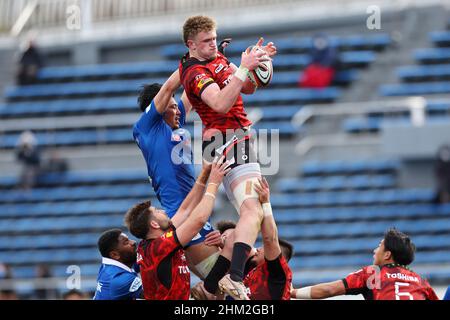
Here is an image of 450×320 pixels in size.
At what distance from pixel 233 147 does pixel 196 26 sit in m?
0.99

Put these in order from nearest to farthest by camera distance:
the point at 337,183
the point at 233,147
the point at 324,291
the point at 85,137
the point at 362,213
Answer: the point at 233,147 < the point at 324,291 < the point at 362,213 < the point at 337,183 < the point at 85,137

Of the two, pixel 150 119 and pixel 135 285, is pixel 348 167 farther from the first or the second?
pixel 135 285

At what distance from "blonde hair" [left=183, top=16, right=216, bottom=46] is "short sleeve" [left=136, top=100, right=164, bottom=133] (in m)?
0.98

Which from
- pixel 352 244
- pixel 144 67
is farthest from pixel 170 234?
pixel 144 67

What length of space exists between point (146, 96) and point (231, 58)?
463 inches

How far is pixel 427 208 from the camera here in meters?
18.8

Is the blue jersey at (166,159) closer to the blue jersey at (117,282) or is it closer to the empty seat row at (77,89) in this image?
the blue jersey at (117,282)

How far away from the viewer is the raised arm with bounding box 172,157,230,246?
365 inches

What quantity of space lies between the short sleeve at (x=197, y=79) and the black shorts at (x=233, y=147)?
405mm

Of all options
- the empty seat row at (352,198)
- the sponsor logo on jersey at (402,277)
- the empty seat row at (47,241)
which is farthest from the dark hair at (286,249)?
the empty seat row at (47,241)

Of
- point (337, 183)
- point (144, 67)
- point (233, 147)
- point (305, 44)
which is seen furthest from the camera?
point (144, 67)

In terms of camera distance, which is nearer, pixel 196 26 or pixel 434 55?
pixel 196 26

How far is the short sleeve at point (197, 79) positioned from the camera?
927cm

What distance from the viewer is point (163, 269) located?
373 inches
